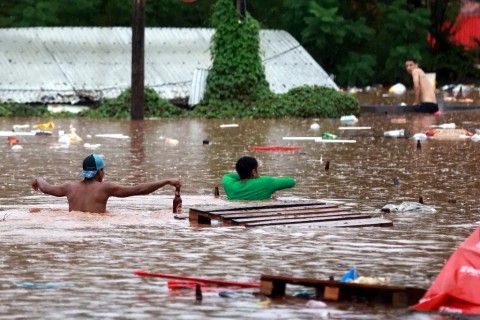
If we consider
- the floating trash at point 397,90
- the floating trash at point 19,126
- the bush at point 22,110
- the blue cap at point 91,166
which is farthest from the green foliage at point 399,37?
the blue cap at point 91,166

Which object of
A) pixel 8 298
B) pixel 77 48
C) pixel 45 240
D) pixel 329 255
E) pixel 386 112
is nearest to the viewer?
pixel 8 298

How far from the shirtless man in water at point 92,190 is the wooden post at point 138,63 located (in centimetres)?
1846

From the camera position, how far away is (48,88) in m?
35.2

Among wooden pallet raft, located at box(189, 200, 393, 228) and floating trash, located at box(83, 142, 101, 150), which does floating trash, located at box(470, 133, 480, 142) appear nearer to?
floating trash, located at box(83, 142, 101, 150)

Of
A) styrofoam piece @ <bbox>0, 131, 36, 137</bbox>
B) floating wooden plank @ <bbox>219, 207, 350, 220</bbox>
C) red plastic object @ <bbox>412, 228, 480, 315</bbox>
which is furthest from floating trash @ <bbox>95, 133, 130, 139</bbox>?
red plastic object @ <bbox>412, 228, 480, 315</bbox>

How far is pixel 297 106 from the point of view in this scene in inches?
1287

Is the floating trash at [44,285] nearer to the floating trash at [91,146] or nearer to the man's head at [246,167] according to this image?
the man's head at [246,167]

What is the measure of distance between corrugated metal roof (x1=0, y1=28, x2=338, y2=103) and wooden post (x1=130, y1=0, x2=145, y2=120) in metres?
3.40

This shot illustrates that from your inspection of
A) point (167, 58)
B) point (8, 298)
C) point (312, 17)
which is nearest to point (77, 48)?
point (167, 58)

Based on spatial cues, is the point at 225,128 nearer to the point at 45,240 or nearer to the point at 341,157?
the point at 341,157

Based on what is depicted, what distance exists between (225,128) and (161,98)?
5.91 meters

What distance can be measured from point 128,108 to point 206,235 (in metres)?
21.6

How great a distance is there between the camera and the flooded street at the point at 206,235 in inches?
355

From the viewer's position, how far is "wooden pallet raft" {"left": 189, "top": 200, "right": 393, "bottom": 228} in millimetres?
12703
